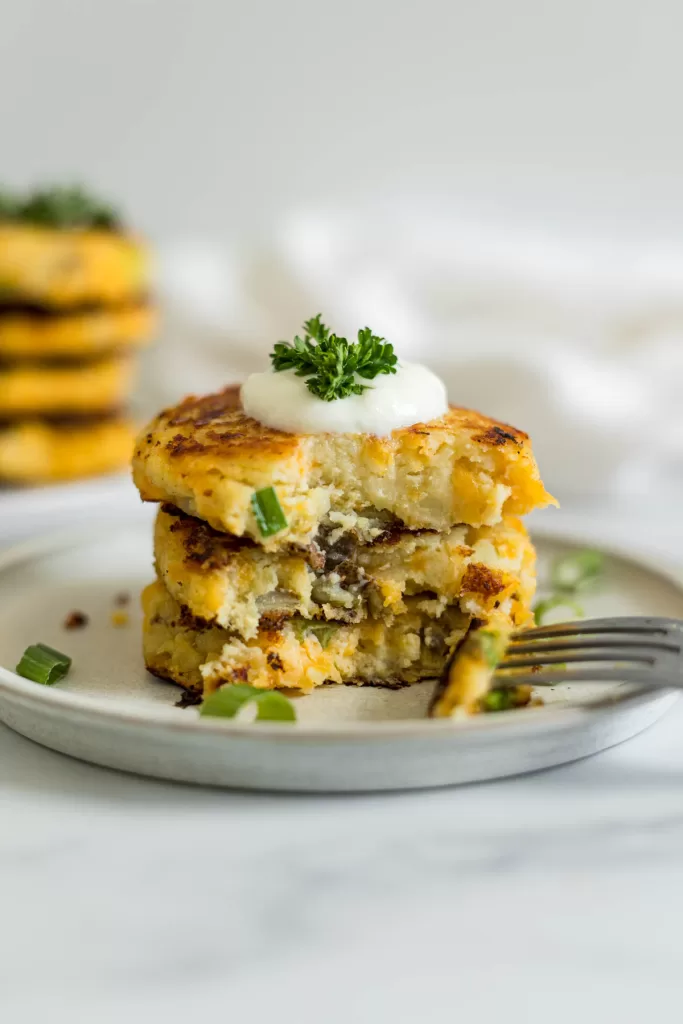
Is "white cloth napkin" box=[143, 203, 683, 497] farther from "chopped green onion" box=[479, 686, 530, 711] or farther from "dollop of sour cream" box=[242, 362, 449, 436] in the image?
"chopped green onion" box=[479, 686, 530, 711]

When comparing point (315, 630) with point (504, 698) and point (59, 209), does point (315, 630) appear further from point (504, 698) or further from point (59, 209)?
point (59, 209)

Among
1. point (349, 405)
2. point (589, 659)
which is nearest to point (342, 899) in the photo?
point (589, 659)

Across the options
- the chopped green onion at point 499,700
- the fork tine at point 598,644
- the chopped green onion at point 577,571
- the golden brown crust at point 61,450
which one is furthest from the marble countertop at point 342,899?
the golden brown crust at point 61,450

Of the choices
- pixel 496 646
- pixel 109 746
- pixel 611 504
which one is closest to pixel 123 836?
pixel 109 746

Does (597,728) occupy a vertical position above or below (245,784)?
above

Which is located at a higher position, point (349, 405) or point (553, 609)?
point (349, 405)

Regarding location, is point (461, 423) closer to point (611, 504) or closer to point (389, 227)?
point (611, 504)

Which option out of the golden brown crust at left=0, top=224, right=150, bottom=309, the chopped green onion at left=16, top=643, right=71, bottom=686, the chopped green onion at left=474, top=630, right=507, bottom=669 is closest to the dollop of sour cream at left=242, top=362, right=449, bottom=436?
the chopped green onion at left=474, top=630, right=507, bottom=669
